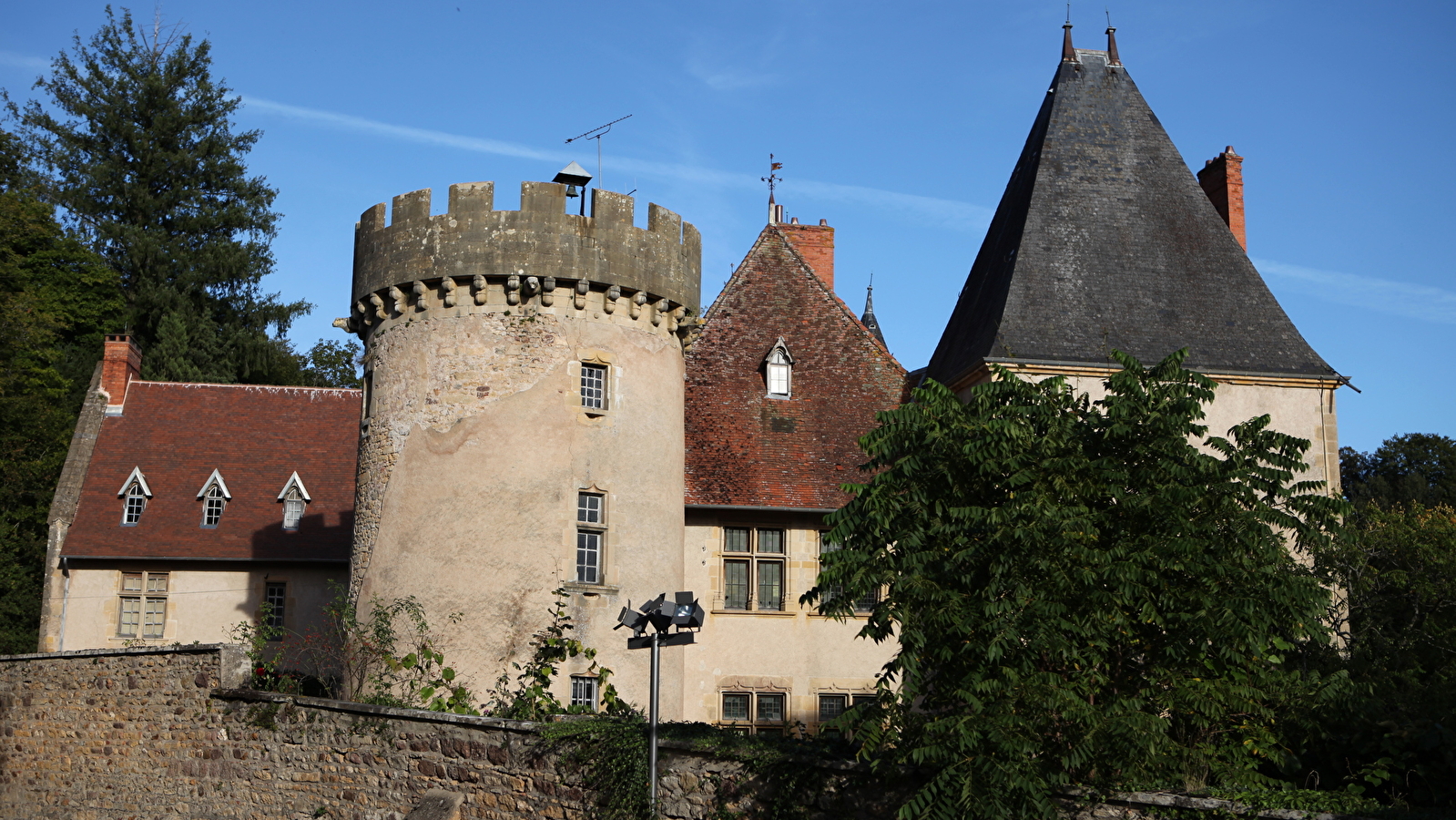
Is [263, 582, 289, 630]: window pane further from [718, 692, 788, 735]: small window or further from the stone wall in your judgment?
[718, 692, 788, 735]: small window

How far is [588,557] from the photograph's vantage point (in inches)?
637

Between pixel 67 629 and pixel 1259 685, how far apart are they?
22103 mm

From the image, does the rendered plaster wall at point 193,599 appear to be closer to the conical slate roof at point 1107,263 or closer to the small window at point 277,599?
the small window at point 277,599

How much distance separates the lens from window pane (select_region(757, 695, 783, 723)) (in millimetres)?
18719

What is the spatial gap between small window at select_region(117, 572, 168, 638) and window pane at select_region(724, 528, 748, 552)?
12.0m

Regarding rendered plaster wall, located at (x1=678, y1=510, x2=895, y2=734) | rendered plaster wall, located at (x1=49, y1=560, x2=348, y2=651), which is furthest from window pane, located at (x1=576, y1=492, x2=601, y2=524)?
rendered plaster wall, located at (x1=49, y1=560, x2=348, y2=651)

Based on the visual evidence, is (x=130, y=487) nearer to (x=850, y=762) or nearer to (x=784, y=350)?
(x=784, y=350)

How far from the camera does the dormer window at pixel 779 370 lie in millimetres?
20453

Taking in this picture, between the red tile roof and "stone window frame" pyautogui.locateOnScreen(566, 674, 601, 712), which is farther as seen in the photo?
the red tile roof

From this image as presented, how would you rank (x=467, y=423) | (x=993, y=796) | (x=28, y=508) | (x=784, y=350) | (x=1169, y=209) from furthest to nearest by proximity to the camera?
1. (x=28, y=508)
2. (x=1169, y=209)
3. (x=784, y=350)
4. (x=467, y=423)
5. (x=993, y=796)

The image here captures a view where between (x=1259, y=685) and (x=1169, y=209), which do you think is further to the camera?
(x=1169, y=209)

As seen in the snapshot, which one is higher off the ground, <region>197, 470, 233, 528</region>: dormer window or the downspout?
<region>197, 470, 233, 528</region>: dormer window

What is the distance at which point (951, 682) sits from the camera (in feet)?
32.1

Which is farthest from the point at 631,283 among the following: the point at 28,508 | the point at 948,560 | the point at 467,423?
the point at 28,508
